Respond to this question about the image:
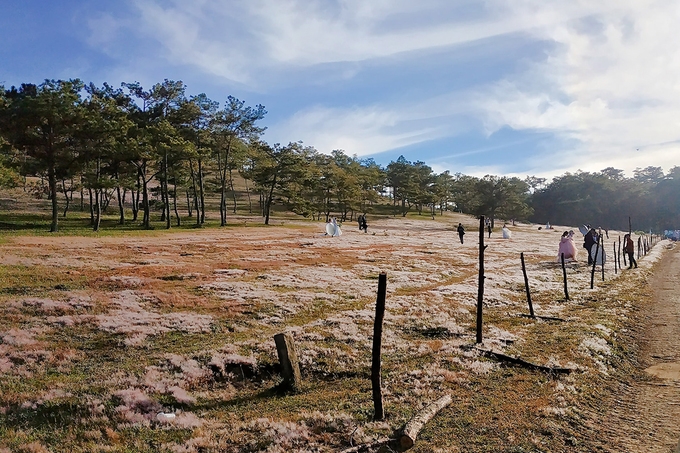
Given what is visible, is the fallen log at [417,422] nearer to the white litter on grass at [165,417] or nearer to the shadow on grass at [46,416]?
the white litter on grass at [165,417]

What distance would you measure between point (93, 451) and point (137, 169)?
62.5 metres

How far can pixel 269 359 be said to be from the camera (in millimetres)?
13992

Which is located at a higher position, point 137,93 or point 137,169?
point 137,93

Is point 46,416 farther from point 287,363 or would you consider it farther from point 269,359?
point 269,359

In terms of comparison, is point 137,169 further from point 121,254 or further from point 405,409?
point 405,409

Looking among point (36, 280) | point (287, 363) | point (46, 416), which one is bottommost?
point (46, 416)

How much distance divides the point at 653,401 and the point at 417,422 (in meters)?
7.34

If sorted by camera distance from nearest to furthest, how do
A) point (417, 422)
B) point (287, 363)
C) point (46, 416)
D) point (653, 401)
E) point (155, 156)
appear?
1. point (417, 422)
2. point (46, 416)
3. point (653, 401)
4. point (287, 363)
5. point (155, 156)

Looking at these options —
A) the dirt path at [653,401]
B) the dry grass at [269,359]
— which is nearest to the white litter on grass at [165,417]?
the dry grass at [269,359]

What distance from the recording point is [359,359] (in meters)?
14.6

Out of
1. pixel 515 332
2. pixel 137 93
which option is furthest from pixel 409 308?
pixel 137 93

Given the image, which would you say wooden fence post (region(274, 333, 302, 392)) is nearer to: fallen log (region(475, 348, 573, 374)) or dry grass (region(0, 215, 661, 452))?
dry grass (region(0, 215, 661, 452))

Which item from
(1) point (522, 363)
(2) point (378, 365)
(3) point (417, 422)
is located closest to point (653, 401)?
(1) point (522, 363)

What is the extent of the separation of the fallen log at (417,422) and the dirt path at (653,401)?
12.4 ft
